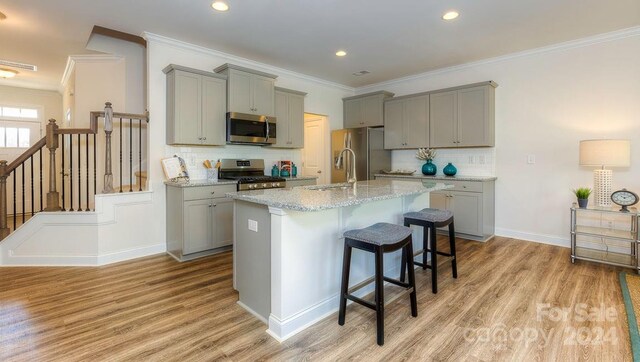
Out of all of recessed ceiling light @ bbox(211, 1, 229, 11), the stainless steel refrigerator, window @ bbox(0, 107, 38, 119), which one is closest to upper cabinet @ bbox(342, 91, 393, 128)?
the stainless steel refrigerator

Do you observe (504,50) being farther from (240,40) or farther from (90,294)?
(90,294)

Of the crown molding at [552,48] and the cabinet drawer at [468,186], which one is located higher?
the crown molding at [552,48]

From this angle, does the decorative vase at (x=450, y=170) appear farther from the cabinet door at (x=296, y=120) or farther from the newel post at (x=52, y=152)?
the newel post at (x=52, y=152)

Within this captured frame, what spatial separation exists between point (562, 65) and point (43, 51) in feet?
23.9

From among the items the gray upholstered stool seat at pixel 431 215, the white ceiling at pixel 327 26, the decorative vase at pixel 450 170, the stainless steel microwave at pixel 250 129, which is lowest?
the gray upholstered stool seat at pixel 431 215

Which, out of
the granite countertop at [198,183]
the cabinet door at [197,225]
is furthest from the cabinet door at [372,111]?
the cabinet door at [197,225]

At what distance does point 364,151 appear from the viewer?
570cm

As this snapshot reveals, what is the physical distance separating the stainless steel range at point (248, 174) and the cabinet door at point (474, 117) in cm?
282

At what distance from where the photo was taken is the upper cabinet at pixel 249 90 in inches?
166

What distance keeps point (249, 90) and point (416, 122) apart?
2794 mm

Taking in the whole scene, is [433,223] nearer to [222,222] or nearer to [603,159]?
[603,159]

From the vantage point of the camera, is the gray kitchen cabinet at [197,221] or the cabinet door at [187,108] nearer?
the gray kitchen cabinet at [197,221]

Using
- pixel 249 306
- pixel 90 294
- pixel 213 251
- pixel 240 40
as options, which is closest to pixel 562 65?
pixel 240 40

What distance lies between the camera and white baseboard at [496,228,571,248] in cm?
421
